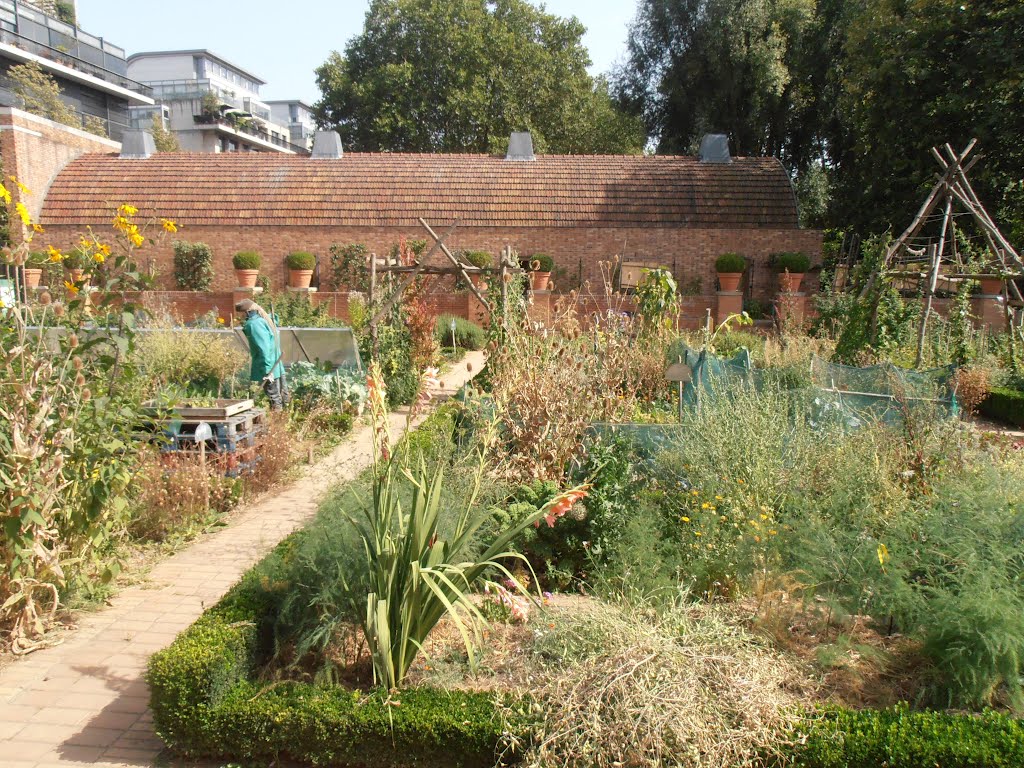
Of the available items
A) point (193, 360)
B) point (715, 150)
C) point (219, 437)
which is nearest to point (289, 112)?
point (715, 150)

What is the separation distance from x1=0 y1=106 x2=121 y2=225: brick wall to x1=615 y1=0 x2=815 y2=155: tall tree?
18228 millimetres

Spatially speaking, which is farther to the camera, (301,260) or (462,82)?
(462,82)

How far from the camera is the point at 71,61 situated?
33656mm

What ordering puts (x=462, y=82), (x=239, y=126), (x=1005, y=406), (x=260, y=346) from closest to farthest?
1. (x=260, y=346)
2. (x=1005, y=406)
3. (x=462, y=82)
4. (x=239, y=126)

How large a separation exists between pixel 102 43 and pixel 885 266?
122ft

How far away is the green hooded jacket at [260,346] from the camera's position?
826 centimetres

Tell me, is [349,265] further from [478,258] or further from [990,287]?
[990,287]

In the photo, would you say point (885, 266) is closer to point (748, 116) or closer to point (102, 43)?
point (748, 116)

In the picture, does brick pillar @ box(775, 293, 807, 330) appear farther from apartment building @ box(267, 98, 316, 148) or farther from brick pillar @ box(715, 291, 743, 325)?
apartment building @ box(267, 98, 316, 148)

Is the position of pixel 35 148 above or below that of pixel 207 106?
below

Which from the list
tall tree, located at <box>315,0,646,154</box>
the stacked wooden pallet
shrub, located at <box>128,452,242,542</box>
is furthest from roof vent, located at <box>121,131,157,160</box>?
shrub, located at <box>128,452,242,542</box>

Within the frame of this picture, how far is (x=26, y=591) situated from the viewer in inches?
162

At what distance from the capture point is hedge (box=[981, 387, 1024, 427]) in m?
9.87

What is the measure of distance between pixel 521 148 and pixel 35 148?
12.7 metres
